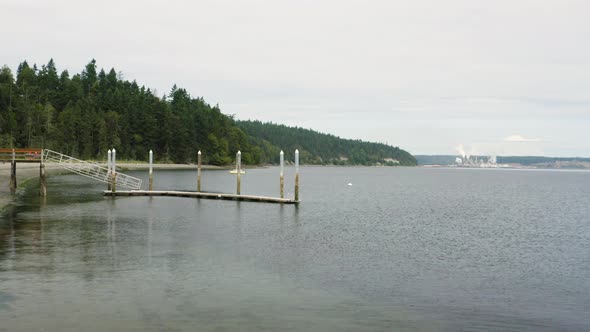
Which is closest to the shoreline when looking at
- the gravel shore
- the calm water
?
the gravel shore

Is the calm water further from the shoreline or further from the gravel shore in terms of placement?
the gravel shore

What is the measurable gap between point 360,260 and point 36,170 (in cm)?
8135

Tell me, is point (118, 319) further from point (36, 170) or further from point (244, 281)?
point (36, 170)

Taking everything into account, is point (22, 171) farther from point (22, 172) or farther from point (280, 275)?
point (280, 275)

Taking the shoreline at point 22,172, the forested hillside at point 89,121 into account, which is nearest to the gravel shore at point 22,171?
the shoreline at point 22,172

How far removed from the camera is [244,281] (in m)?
20.1

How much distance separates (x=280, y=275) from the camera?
70.9ft

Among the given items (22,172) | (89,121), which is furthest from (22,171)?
(89,121)

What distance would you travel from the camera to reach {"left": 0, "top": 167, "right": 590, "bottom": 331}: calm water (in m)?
15.5

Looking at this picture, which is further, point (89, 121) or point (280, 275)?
point (89, 121)

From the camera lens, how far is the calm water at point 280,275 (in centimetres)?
1546

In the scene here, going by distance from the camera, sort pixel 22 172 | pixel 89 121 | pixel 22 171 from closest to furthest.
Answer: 1. pixel 22 172
2. pixel 22 171
3. pixel 89 121

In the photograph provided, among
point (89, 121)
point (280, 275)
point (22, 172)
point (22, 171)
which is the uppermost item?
point (89, 121)

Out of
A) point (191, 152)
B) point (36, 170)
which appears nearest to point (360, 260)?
point (36, 170)
